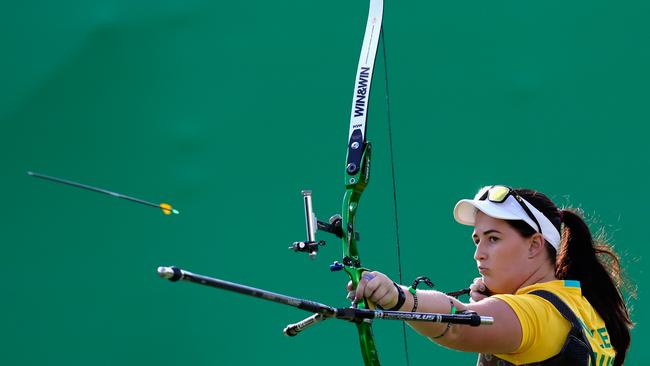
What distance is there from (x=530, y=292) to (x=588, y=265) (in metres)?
0.39

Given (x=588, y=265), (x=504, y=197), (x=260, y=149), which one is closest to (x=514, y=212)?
(x=504, y=197)

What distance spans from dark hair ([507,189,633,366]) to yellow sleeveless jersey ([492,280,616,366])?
14 cm

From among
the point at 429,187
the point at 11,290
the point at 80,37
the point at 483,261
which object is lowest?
the point at 483,261

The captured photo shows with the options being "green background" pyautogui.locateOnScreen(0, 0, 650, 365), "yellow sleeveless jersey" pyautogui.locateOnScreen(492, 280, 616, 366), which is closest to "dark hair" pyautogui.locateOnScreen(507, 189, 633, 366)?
"yellow sleeveless jersey" pyautogui.locateOnScreen(492, 280, 616, 366)

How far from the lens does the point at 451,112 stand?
4.34m

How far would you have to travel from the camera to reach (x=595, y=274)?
8.64ft

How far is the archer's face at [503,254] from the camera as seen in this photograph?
246 centimetres

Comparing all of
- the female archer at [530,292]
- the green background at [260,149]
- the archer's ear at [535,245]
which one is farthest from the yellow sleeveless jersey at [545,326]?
the green background at [260,149]

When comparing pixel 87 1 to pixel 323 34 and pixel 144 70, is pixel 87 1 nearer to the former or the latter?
pixel 144 70

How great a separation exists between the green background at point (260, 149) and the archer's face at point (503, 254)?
1.63m

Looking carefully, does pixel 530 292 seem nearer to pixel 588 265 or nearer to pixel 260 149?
pixel 588 265

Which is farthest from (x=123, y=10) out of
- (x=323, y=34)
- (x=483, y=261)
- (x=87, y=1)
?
(x=483, y=261)

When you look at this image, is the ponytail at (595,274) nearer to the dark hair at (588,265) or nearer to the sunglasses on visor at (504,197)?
the dark hair at (588,265)

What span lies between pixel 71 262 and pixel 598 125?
237cm
